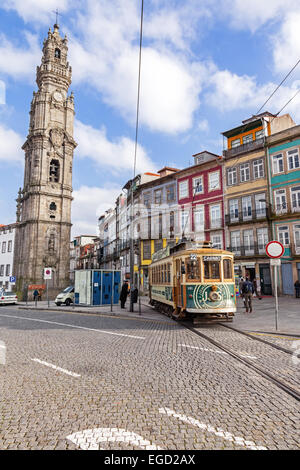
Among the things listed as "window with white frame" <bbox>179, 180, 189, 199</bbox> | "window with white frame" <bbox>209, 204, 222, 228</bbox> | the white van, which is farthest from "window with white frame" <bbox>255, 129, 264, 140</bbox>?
the white van

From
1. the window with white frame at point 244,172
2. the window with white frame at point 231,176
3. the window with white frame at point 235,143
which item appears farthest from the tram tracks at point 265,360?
the window with white frame at point 235,143

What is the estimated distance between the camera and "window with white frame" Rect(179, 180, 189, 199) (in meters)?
35.2

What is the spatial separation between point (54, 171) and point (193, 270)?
39.7 metres

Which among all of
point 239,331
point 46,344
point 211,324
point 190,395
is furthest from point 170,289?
point 190,395

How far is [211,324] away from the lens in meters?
12.1

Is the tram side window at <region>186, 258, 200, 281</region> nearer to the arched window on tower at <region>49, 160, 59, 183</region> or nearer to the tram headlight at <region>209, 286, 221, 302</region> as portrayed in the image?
the tram headlight at <region>209, 286, 221, 302</region>

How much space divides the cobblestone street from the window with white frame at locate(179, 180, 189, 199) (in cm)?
2871

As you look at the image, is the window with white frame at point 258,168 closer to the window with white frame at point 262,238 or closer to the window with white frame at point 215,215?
the window with white frame at point 215,215

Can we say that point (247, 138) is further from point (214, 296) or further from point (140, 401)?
point (140, 401)

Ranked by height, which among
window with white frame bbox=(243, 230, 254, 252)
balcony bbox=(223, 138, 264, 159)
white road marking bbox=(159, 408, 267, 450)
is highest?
balcony bbox=(223, 138, 264, 159)

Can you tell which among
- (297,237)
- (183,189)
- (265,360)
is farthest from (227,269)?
(183,189)

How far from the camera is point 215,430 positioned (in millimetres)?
3336

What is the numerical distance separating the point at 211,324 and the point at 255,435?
9075 millimetres

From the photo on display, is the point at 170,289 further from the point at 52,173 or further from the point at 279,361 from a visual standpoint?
the point at 52,173
